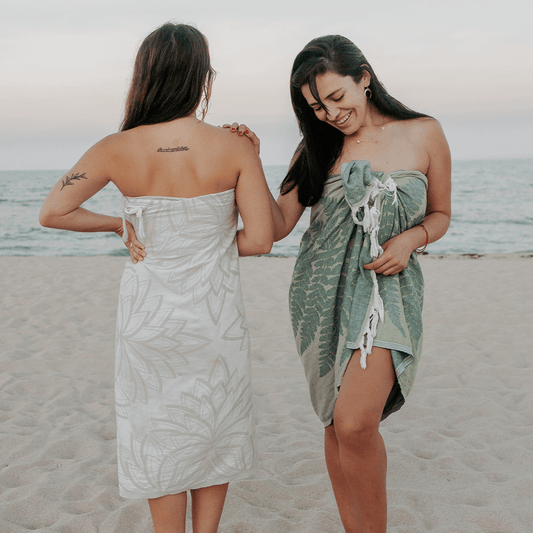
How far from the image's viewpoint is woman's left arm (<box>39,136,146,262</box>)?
1.81 m

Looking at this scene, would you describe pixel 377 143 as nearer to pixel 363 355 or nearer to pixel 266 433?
pixel 363 355

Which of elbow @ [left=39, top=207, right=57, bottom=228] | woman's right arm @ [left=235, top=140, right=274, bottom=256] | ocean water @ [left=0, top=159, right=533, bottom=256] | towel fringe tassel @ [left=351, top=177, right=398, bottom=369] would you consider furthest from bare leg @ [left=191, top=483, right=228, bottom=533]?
ocean water @ [left=0, top=159, right=533, bottom=256]

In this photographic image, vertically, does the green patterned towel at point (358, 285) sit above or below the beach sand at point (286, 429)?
above

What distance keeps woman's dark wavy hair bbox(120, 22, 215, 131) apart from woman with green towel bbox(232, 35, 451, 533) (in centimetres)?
23

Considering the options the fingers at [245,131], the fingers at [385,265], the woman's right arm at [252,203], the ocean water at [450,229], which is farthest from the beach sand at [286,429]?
the ocean water at [450,229]

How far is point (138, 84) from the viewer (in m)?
1.79

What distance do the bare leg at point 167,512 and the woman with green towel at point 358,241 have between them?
2.12 feet

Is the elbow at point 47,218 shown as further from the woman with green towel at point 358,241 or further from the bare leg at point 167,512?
the bare leg at point 167,512

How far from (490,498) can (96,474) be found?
212 centimetres

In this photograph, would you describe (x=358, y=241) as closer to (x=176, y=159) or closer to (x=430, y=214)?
(x=430, y=214)

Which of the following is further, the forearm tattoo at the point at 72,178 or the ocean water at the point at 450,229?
the ocean water at the point at 450,229

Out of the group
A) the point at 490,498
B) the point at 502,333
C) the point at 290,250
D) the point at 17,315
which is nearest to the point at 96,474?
the point at 490,498

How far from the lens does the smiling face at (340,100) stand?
209cm

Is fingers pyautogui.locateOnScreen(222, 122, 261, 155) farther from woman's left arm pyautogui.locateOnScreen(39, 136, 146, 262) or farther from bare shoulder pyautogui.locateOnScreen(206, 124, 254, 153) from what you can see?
woman's left arm pyautogui.locateOnScreen(39, 136, 146, 262)
